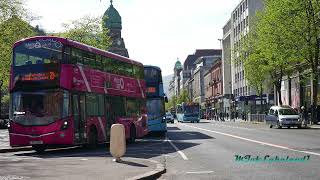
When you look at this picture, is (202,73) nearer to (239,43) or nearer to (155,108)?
(239,43)

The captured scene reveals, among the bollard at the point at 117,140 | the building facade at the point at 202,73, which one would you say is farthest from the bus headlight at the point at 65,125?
the building facade at the point at 202,73

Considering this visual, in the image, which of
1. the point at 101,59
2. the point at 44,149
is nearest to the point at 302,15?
the point at 101,59

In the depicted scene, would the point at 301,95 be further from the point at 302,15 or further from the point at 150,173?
the point at 150,173

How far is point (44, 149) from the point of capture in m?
23.5

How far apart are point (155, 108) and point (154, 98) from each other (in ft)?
2.08

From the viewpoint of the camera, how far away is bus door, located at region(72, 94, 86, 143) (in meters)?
21.6

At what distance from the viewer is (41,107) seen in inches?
830

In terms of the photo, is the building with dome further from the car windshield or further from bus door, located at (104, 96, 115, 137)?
bus door, located at (104, 96, 115, 137)

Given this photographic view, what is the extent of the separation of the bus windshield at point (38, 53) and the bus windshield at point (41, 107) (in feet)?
4.04

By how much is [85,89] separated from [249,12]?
258ft

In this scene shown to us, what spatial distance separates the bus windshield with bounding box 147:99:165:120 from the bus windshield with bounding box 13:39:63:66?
13877 millimetres

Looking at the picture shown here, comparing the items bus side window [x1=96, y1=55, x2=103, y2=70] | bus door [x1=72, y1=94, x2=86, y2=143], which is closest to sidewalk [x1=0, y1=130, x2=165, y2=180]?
bus door [x1=72, y1=94, x2=86, y2=143]

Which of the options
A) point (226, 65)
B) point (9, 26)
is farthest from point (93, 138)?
point (226, 65)

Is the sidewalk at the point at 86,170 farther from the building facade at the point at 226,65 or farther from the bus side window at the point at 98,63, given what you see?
the building facade at the point at 226,65
